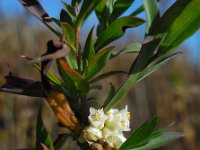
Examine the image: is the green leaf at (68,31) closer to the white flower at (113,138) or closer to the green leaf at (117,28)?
the green leaf at (117,28)

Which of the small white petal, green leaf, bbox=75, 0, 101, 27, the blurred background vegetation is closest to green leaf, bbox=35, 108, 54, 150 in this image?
the small white petal

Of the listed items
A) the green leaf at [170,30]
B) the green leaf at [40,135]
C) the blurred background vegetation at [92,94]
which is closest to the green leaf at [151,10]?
the green leaf at [170,30]

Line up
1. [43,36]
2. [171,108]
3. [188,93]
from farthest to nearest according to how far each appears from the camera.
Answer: [43,36] → [188,93] → [171,108]

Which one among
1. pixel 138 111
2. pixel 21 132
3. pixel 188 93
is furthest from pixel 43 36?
pixel 21 132

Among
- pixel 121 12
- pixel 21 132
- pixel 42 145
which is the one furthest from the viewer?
pixel 21 132

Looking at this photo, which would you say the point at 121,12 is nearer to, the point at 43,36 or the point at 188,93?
the point at 188,93

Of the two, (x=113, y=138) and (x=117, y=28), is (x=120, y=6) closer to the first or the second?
(x=117, y=28)

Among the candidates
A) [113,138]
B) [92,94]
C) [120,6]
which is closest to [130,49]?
[120,6]
